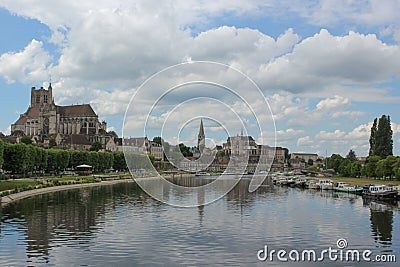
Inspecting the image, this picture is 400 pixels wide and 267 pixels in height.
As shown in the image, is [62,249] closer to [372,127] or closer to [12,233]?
[12,233]

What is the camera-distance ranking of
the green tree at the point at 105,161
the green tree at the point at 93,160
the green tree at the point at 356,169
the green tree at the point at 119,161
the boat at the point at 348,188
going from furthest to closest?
the green tree at the point at 119,161 → the green tree at the point at 105,161 → the green tree at the point at 356,169 → the green tree at the point at 93,160 → the boat at the point at 348,188

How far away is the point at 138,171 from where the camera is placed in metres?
124

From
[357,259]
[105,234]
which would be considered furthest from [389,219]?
[105,234]

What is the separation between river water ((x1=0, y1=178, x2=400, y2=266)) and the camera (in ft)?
94.5

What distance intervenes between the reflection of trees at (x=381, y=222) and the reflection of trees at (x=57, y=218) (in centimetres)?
2206

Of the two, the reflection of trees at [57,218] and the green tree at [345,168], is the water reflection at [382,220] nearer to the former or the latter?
the reflection of trees at [57,218]

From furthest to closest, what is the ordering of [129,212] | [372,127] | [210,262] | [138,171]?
1. [372,127]
2. [138,171]
3. [129,212]
4. [210,262]

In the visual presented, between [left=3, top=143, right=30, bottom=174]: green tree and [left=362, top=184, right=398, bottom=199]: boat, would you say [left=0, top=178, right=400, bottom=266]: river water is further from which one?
[left=3, top=143, right=30, bottom=174]: green tree

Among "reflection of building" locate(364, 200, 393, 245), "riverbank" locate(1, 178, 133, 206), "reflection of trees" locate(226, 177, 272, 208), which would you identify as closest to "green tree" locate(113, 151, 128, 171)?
"riverbank" locate(1, 178, 133, 206)

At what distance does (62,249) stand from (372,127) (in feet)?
386

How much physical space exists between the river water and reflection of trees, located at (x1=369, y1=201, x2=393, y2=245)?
90 mm

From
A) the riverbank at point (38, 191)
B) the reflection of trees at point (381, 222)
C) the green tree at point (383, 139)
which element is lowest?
the reflection of trees at point (381, 222)

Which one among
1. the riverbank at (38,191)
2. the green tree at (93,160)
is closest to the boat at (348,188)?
the riverbank at (38,191)

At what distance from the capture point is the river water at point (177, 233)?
28.8 metres
